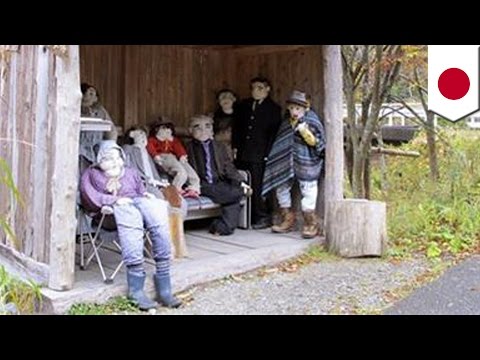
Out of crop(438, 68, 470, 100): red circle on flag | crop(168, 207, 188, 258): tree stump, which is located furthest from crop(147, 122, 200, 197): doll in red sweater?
crop(438, 68, 470, 100): red circle on flag

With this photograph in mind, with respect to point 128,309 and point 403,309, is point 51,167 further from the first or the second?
point 403,309

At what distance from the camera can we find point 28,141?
412 centimetres

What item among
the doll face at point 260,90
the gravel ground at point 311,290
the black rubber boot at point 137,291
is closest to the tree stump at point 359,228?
the gravel ground at point 311,290

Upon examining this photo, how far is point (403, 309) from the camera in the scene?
3807 millimetres

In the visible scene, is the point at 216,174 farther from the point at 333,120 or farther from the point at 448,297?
the point at 448,297

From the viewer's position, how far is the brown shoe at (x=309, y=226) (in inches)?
216

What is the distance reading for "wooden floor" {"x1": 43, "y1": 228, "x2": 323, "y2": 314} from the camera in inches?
144

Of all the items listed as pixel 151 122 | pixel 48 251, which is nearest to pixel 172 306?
pixel 48 251

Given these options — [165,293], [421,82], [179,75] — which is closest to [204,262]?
[165,293]

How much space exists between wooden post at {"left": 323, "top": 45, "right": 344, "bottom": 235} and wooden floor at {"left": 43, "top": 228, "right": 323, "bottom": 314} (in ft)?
1.85

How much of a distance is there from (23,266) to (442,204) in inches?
177

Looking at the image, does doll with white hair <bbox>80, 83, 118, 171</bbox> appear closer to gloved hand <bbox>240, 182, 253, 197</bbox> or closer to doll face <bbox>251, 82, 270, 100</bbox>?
gloved hand <bbox>240, 182, 253, 197</bbox>

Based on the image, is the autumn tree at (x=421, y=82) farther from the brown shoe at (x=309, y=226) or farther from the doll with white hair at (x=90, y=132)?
the doll with white hair at (x=90, y=132)

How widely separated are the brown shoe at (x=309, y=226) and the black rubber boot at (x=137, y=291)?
6.95ft
